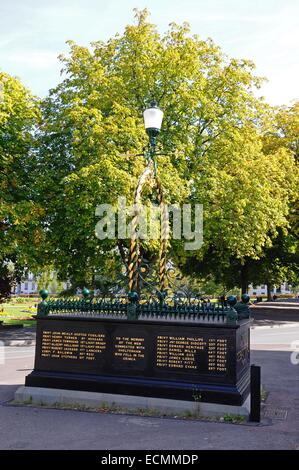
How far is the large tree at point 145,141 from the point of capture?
21250 mm

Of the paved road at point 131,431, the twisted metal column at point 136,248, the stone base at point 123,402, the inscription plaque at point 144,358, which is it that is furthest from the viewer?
the twisted metal column at point 136,248

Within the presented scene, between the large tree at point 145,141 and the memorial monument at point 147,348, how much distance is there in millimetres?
10236

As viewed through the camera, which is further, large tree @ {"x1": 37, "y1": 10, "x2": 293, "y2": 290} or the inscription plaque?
large tree @ {"x1": 37, "y1": 10, "x2": 293, "y2": 290}

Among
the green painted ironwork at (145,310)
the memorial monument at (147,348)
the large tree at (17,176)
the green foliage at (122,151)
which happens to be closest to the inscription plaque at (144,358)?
the memorial monument at (147,348)

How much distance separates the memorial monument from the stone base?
3.3 inches

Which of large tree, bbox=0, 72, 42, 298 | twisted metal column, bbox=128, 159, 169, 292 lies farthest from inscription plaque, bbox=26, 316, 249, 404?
large tree, bbox=0, 72, 42, 298

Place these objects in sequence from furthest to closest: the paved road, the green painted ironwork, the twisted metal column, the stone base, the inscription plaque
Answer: the twisted metal column, the green painted ironwork, the inscription plaque, the stone base, the paved road

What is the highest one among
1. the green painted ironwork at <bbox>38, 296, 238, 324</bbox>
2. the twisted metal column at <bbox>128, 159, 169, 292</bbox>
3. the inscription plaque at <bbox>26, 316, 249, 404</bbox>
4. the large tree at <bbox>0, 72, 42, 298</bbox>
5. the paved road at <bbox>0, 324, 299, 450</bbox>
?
the large tree at <bbox>0, 72, 42, 298</bbox>

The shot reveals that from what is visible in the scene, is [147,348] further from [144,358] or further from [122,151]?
[122,151]

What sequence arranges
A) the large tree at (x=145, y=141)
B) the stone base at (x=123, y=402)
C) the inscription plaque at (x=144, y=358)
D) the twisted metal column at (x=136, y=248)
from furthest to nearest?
the large tree at (x=145, y=141) < the twisted metal column at (x=136, y=248) < the inscription plaque at (x=144, y=358) < the stone base at (x=123, y=402)

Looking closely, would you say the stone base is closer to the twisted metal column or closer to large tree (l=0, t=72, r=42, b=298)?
the twisted metal column

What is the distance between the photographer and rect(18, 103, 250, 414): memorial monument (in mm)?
9258

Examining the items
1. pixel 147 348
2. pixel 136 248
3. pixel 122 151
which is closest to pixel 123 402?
pixel 147 348

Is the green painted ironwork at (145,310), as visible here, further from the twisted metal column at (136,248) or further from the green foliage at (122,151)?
the green foliage at (122,151)
